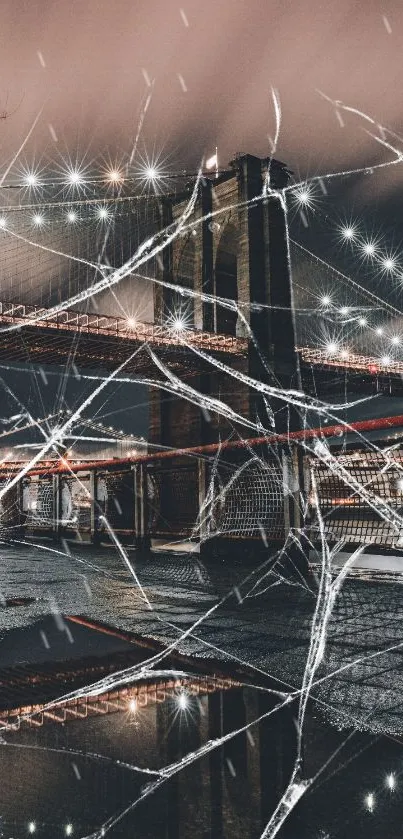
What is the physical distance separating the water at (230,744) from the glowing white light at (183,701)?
0.8 inches

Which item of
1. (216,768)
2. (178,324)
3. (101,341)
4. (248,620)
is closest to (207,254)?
(178,324)

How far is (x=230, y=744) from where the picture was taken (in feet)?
4.54

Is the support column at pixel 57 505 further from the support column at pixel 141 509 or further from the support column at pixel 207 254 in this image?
the support column at pixel 207 254

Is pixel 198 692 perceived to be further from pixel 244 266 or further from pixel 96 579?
pixel 244 266

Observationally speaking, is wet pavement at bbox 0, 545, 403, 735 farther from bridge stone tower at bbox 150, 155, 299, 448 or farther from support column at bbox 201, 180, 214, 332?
support column at bbox 201, 180, 214, 332

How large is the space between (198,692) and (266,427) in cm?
3151

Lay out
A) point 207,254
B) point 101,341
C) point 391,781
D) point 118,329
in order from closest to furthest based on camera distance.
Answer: point 391,781
point 101,341
point 118,329
point 207,254

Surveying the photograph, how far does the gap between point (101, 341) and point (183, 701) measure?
112ft

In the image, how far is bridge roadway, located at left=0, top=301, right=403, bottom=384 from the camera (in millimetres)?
34062

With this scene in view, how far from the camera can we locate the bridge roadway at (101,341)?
1341 inches

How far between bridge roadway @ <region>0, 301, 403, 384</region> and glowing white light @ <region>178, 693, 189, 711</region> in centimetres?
3244

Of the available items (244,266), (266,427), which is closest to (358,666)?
(266,427)

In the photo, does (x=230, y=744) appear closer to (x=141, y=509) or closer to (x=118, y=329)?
(x=141, y=509)

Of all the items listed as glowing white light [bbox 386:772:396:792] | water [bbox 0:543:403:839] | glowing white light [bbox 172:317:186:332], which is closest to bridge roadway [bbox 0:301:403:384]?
glowing white light [bbox 172:317:186:332]
